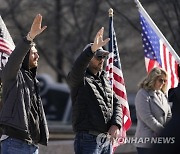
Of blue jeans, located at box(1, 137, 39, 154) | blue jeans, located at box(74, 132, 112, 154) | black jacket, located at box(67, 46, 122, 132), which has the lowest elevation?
blue jeans, located at box(74, 132, 112, 154)

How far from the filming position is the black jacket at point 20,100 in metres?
6.01

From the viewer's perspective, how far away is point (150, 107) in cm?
771

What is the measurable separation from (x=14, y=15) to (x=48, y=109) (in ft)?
28.3

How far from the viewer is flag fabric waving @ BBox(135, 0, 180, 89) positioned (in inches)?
336

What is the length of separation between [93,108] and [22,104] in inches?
35.6

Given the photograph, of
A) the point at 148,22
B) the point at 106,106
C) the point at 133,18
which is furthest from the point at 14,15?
the point at 106,106

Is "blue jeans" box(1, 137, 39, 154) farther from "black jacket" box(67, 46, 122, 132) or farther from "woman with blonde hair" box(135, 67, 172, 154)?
"woman with blonde hair" box(135, 67, 172, 154)

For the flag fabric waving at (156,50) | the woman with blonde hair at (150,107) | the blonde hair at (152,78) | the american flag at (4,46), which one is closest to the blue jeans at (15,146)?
the american flag at (4,46)

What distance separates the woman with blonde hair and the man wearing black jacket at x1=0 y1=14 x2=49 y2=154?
5.65 feet

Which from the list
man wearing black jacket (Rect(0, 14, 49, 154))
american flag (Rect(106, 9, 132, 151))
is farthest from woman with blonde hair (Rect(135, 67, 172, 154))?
man wearing black jacket (Rect(0, 14, 49, 154))

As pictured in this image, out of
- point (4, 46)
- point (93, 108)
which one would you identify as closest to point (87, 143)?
point (93, 108)

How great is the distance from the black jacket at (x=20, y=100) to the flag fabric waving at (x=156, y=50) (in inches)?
104

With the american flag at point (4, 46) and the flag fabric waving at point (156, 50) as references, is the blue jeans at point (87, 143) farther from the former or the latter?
the flag fabric waving at point (156, 50)

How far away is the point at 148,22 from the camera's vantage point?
28.1 feet
